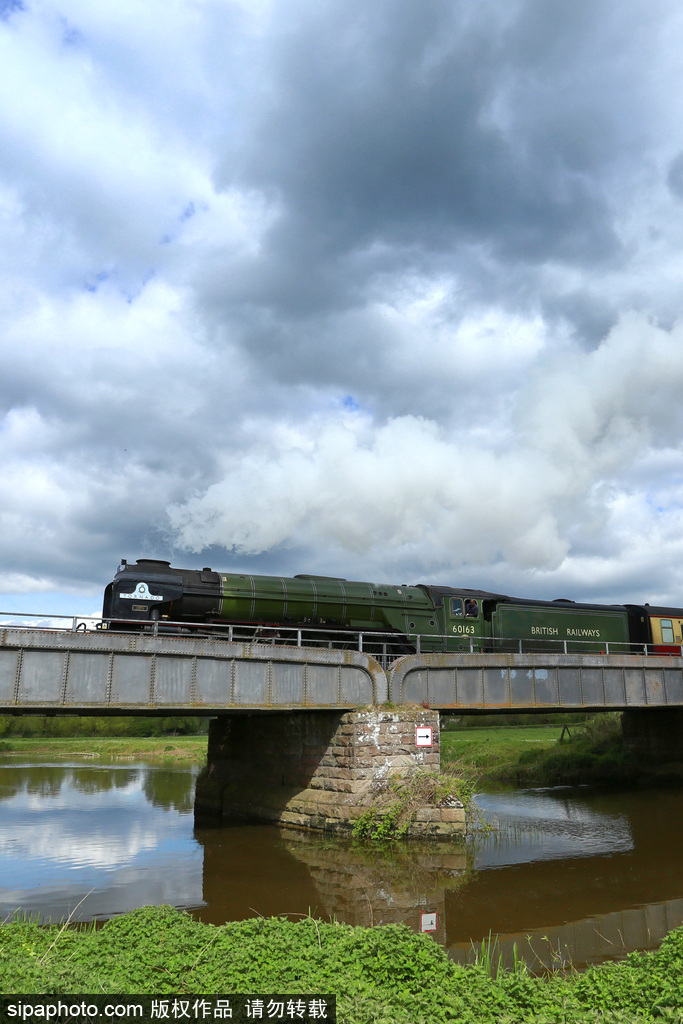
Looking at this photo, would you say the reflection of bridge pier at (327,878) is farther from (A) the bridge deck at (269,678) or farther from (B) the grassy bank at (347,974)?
(A) the bridge deck at (269,678)

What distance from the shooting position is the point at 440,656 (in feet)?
83.3

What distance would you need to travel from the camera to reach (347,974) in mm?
8102

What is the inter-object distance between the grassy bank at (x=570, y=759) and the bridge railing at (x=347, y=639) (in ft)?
25.8

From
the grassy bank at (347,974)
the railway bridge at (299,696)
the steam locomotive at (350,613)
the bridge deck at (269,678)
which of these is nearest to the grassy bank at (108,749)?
the railway bridge at (299,696)

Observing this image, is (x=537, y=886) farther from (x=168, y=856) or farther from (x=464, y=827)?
(x=168, y=856)

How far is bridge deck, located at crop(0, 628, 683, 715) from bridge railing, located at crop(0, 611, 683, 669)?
0.56m

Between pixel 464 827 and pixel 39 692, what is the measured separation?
1395 cm

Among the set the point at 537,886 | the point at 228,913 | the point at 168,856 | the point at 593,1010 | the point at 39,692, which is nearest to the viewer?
the point at 593,1010

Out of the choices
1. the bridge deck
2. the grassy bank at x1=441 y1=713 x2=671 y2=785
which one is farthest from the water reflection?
the grassy bank at x1=441 y1=713 x2=671 y2=785

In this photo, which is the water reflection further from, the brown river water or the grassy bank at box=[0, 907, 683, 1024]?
the grassy bank at box=[0, 907, 683, 1024]

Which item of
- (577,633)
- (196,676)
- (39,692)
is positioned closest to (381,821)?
(196,676)

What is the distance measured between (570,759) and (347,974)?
119 ft

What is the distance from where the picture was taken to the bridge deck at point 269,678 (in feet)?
61.8

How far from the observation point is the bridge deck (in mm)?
18844
